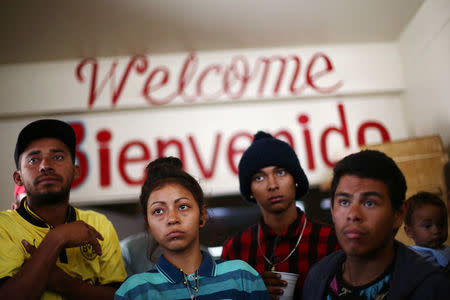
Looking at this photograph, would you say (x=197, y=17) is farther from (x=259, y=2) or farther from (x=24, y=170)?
(x=24, y=170)

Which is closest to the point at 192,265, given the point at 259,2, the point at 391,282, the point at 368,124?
the point at 391,282

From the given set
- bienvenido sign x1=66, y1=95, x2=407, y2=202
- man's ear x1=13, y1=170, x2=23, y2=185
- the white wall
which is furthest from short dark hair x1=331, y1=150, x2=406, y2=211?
bienvenido sign x1=66, y1=95, x2=407, y2=202

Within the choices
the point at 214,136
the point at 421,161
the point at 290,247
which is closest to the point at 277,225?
the point at 290,247

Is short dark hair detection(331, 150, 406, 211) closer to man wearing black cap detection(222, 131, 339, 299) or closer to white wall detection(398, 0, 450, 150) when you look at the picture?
man wearing black cap detection(222, 131, 339, 299)

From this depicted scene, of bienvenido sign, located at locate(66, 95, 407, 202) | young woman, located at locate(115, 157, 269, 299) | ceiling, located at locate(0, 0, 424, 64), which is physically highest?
ceiling, located at locate(0, 0, 424, 64)

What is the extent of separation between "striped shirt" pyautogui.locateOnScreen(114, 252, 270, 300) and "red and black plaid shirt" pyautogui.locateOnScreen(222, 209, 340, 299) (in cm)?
32

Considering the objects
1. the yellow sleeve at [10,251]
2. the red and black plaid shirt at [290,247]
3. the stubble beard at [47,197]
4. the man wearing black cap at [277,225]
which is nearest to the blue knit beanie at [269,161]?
the man wearing black cap at [277,225]

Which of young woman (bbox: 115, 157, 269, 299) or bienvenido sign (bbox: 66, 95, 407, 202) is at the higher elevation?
bienvenido sign (bbox: 66, 95, 407, 202)

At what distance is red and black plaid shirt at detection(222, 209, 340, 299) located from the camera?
153 centimetres

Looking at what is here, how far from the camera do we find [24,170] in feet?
4.76

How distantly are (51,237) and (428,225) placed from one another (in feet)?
5.13

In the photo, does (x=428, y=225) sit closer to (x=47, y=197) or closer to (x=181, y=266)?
(x=181, y=266)

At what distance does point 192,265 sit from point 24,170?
29.0 inches

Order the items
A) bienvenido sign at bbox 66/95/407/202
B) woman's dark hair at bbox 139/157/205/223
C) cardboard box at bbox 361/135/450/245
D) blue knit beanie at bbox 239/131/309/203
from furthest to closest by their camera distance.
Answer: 1. bienvenido sign at bbox 66/95/407/202
2. cardboard box at bbox 361/135/450/245
3. blue knit beanie at bbox 239/131/309/203
4. woman's dark hair at bbox 139/157/205/223
